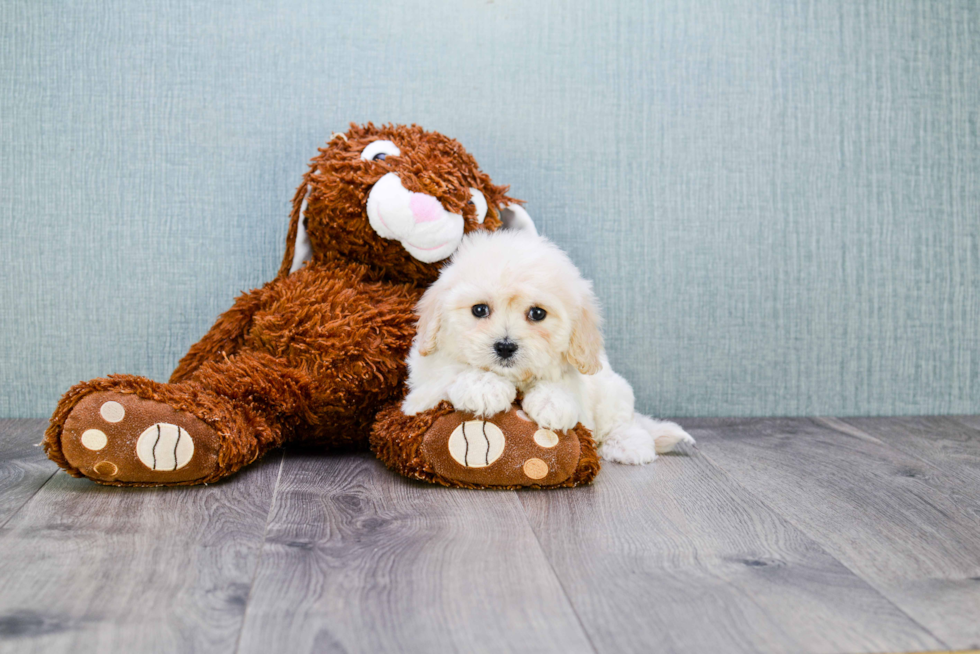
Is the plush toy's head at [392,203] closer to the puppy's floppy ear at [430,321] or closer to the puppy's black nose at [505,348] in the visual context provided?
the puppy's floppy ear at [430,321]

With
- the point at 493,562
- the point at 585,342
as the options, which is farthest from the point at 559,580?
the point at 585,342

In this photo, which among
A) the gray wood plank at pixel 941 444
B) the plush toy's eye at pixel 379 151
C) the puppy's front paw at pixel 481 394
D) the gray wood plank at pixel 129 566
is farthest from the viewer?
the plush toy's eye at pixel 379 151

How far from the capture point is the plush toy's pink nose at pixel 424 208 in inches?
49.3

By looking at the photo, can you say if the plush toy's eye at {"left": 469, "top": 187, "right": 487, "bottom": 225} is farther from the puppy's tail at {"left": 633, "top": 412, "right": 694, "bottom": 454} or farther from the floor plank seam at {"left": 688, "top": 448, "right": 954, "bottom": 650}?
the floor plank seam at {"left": 688, "top": 448, "right": 954, "bottom": 650}

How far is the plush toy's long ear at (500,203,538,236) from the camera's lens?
55.5 inches

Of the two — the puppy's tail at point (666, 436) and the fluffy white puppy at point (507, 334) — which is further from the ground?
the fluffy white puppy at point (507, 334)

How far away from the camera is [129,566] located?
2.72 feet

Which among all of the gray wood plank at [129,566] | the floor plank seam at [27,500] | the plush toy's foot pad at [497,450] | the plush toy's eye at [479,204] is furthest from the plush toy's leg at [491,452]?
the floor plank seam at [27,500]

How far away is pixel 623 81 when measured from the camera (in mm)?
1597

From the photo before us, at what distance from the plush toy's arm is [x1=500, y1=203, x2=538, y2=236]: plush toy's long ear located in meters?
0.45

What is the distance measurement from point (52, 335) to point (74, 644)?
1031 millimetres

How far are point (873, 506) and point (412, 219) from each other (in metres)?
0.79

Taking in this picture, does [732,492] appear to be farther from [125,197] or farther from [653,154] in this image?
[125,197]

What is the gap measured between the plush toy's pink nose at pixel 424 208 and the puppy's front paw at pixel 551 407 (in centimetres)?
33
